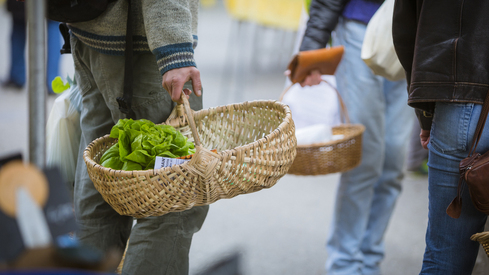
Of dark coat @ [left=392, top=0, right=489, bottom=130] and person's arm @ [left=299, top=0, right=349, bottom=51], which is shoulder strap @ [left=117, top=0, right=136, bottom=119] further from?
person's arm @ [left=299, top=0, right=349, bottom=51]

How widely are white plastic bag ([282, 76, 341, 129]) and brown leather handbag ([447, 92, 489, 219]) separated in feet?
4.44

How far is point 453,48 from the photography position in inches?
35.7

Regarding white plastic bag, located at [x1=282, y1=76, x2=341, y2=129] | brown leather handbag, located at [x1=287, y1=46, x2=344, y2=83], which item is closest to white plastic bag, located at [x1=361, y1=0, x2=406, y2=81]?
brown leather handbag, located at [x1=287, y1=46, x2=344, y2=83]

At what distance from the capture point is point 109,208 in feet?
4.09

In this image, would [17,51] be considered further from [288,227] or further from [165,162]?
[165,162]

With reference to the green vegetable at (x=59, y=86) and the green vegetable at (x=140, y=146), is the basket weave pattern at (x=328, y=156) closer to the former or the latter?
the green vegetable at (x=140, y=146)

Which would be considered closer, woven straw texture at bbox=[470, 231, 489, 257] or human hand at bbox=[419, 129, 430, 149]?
woven straw texture at bbox=[470, 231, 489, 257]

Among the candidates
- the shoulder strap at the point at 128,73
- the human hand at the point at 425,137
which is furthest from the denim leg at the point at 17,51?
the human hand at the point at 425,137

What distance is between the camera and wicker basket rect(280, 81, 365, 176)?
152 cm

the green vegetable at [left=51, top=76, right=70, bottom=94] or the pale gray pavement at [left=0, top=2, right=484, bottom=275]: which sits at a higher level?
the green vegetable at [left=51, top=76, right=70, bottom=94]

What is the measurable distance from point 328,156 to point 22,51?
13.7 feet

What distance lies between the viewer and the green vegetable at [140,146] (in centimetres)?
99

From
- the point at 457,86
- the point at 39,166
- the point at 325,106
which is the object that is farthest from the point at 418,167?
the point at 39,166

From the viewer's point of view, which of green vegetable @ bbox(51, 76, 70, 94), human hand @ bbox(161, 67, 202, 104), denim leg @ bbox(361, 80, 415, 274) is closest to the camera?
human hand @ bbox(161, 67, 202, 104)
